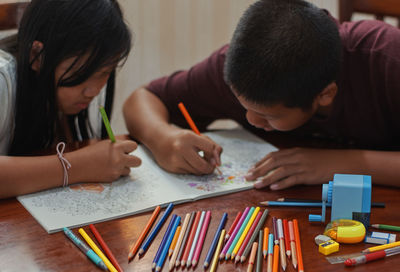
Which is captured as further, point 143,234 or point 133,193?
point 133,193

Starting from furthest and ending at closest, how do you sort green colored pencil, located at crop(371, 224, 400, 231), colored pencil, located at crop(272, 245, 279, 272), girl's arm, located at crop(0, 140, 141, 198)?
1. girl's arm, located at crop(0, 140, 141, 198)
2. green colored pencil, located at crop(371, 224, 400, 231)
3. colored pencil, located at crop(272, 245, 279, 272)

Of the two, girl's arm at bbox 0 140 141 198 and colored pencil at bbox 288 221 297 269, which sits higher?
girl's arm at bbox 0 140 141 198

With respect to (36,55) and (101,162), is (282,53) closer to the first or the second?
(101,162)

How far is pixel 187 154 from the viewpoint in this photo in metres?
1.05

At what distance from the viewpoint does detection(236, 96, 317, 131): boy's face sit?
3.28 feet

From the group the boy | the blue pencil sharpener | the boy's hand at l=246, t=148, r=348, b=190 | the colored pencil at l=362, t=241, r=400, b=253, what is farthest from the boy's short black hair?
the colored pencil at l=362, t=241, r=400, b=253

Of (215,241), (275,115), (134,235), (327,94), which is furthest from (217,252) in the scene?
(327,94)

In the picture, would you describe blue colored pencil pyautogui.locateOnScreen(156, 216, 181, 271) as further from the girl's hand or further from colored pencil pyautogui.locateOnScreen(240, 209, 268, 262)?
the girl's hand

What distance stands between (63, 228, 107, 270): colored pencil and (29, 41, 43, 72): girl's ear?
475 mm

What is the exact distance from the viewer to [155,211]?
2.87 feet

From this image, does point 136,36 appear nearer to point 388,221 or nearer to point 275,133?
point 275,133

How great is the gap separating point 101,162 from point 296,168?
0.38 meters

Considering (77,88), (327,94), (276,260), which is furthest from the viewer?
(77,88)

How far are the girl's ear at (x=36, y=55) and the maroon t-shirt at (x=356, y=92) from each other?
0.36 m
